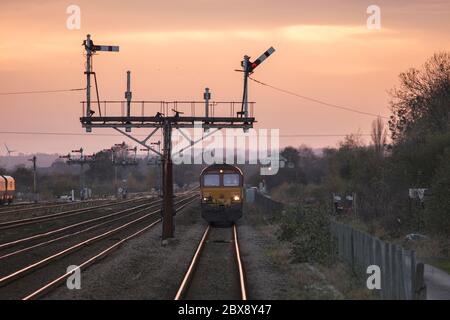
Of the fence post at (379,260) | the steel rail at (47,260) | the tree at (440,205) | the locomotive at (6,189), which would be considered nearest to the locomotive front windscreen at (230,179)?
the steel rail at (47,260)

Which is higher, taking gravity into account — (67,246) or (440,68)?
(440,68)

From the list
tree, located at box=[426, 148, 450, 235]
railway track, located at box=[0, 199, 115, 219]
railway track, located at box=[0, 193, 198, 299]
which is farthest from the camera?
railway track, located at box=[0, 199, 115, 219]

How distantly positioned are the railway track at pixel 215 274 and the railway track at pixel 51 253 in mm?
3130

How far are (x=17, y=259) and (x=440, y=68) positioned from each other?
36.5m

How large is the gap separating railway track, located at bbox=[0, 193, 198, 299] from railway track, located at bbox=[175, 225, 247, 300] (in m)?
3.13

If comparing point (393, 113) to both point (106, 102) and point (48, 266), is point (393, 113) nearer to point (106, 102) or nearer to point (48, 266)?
point (106, 102)

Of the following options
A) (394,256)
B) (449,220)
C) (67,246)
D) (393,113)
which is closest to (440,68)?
(393,113)

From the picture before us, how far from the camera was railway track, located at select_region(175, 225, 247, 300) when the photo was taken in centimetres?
1619

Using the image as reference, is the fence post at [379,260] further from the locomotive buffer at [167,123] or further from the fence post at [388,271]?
the locomotive buffer at [167,123]

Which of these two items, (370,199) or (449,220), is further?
(370,199)

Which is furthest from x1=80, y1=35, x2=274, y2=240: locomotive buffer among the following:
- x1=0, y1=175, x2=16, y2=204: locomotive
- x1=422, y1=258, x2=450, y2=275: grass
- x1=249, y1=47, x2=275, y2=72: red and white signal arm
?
x1=0, y1=175, x2=16, y2=204: locomotive

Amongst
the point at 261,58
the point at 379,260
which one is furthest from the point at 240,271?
the point at 261,58

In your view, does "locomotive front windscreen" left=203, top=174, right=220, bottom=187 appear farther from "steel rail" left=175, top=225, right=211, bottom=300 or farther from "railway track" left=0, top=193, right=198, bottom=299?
"steel rail" left=175, top=225, right=211, bottom=300

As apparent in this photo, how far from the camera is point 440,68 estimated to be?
5116 centimetres
